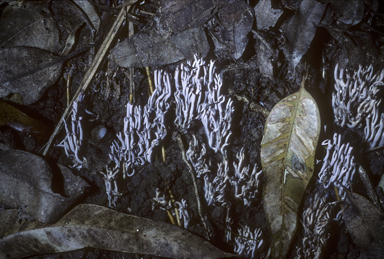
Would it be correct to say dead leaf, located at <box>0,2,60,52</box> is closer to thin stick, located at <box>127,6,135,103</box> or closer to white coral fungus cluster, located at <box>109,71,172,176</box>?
thin stick, located at <box>127,6,135,103</box>

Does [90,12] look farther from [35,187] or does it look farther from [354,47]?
[354,47]

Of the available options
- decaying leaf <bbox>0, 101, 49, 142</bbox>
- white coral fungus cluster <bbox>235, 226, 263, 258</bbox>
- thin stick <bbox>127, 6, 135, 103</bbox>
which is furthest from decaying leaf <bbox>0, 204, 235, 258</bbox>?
thin stick <bbox>127, 6, 135, 103</bbox>

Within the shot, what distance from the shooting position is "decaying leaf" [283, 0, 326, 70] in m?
2.18

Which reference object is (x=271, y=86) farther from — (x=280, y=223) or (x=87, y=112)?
(x=87, y=112)

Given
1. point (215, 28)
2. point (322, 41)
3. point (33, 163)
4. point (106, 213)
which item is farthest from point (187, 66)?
point (33, 163)

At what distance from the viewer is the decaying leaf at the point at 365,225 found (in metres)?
2.15

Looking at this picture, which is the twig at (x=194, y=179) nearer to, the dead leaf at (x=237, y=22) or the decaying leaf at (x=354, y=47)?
the dead leaf at (x=237, y=22)

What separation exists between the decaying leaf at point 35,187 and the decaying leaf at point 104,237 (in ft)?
0.32

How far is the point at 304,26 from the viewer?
7.18 feet

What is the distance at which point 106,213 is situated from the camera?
2.26 meters

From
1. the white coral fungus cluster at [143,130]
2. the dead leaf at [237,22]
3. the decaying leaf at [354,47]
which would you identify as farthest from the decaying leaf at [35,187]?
the decaying leaf at [354,47]

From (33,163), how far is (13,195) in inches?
12.1

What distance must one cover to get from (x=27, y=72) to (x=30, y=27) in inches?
17.0

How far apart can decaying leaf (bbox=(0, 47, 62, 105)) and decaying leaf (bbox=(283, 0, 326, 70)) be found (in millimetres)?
2085
